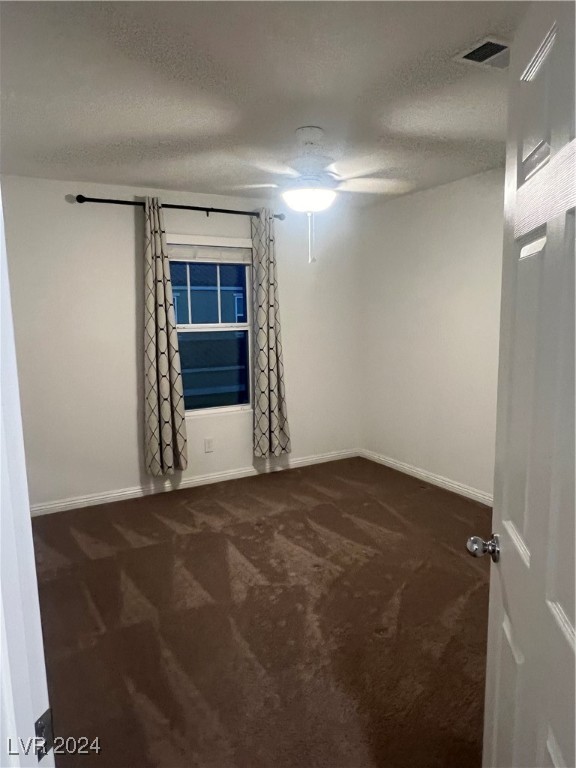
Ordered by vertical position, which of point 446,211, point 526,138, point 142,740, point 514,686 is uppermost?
point 446,211

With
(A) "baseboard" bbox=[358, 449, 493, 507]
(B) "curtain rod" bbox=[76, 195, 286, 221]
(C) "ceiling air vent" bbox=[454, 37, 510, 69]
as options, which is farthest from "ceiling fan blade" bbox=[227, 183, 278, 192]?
(A) "baseboard" bbox=[358, 449, 493, 507]

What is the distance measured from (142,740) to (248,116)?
267cm

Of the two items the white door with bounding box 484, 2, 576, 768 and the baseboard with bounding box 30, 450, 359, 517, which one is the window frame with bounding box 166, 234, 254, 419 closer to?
the baseboard with bounding box 30, 450, 359, 517

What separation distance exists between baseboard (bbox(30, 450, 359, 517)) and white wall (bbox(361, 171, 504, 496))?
575mm

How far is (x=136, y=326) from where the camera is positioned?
4.07 metres

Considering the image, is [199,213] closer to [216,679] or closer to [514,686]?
[216,679]

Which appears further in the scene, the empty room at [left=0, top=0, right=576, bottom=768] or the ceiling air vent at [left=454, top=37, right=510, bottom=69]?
the ceiling air vent at [left=454, top=37, right=510, bottom=69]

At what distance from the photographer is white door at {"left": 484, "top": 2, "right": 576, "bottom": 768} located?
86 centimetres

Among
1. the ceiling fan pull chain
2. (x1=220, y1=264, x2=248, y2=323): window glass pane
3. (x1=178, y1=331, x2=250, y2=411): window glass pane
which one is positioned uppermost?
the ceiling fan pull chain

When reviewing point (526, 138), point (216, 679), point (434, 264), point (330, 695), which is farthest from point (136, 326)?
point (526, 138)

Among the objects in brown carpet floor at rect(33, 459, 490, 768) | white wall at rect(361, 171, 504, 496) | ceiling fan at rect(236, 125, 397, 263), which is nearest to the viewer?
brown carpet floor at rect(33, 459, 490, 768)

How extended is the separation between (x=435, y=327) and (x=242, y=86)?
262 cm

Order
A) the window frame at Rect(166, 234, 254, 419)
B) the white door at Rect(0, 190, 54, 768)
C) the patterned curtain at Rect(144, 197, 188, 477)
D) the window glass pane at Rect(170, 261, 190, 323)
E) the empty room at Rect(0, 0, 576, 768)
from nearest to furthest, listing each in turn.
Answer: the white door at Rect(0, 190, 54, 768)
the empty room at Rect(0, 0, 576, 768)
the patterned curtain at Rect(144, 197, 188, 477)
the window frame at Rect(166, 234, 254, 419)
the window glass pane at Rect(170, 261, 190, 323)

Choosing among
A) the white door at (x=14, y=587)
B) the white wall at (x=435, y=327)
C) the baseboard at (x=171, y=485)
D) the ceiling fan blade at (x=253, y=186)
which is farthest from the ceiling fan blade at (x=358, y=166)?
the white door at (x=14, y=587)
